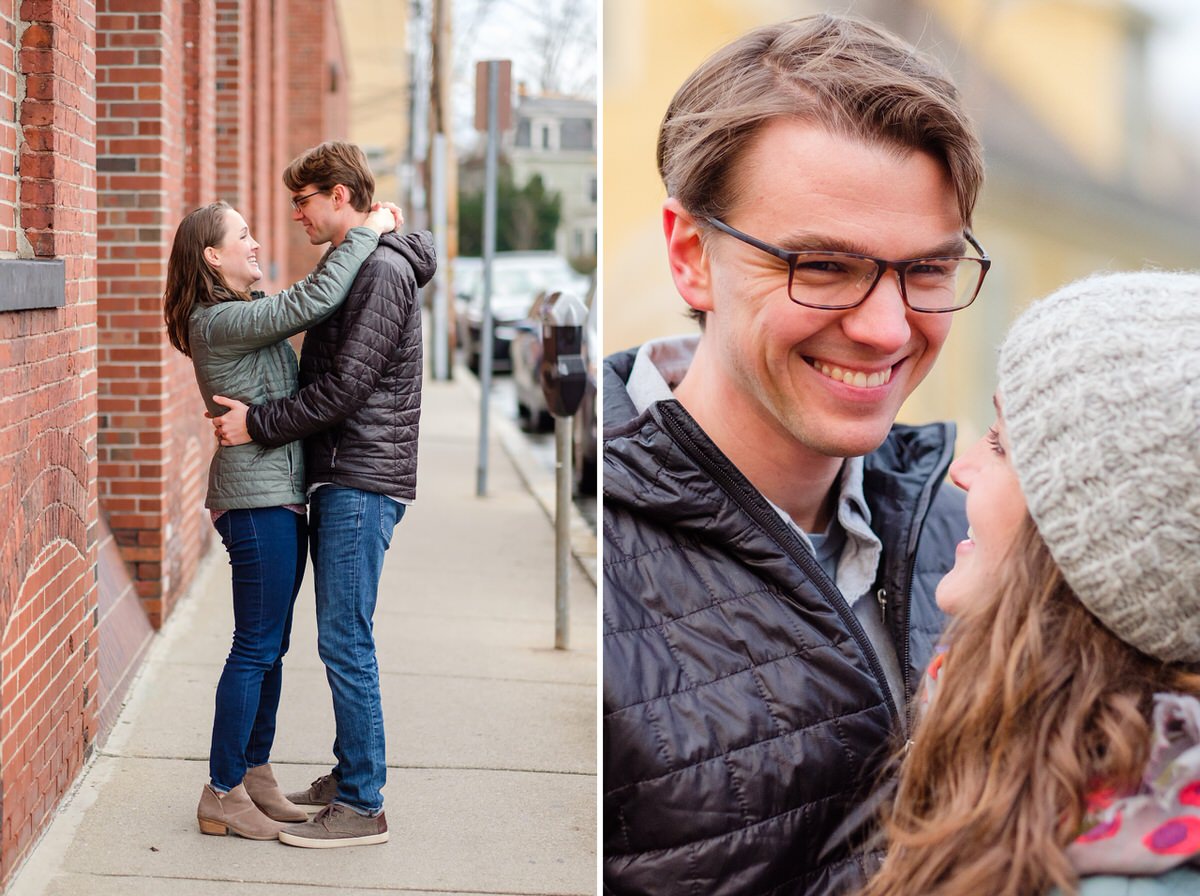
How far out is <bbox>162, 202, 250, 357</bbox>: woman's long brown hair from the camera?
2803mm

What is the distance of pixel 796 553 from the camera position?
203cm

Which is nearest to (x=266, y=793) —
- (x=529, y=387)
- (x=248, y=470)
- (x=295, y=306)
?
(x=248, y=470)

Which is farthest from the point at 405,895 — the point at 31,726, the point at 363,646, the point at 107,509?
the point at 107,509

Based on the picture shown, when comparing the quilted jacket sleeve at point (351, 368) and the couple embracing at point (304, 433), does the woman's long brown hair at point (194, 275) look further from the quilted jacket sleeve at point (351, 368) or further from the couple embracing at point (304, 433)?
the quilted jacket sleeve at point (351, 368)

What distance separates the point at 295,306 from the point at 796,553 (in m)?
1.19

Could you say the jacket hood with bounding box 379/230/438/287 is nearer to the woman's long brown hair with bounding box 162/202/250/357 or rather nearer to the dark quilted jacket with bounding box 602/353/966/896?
the woman's long brown hair with bounding box 162/202/250/357

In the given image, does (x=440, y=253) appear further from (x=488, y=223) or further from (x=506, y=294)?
(x=506, y=294)

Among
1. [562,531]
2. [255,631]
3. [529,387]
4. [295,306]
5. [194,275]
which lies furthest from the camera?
[529,387]

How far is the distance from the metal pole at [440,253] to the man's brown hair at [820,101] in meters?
2.16

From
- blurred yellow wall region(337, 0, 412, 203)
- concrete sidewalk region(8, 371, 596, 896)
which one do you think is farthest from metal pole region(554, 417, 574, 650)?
blurred yellow wall region(337, 0, 412, 203)

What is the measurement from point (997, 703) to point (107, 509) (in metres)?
3.40

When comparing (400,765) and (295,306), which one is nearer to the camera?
(295,306)

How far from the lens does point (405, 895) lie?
3.12m

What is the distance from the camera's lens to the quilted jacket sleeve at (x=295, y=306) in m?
2.70
